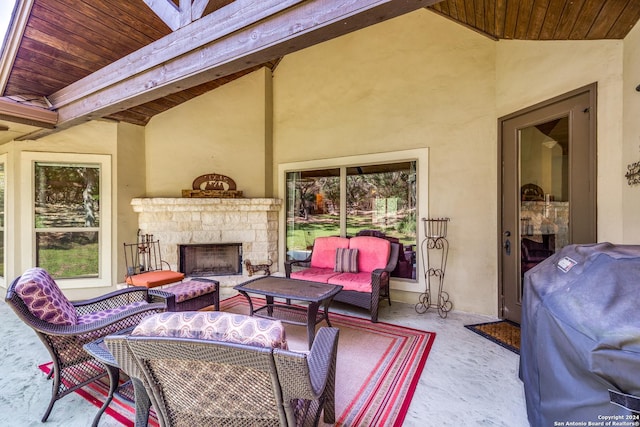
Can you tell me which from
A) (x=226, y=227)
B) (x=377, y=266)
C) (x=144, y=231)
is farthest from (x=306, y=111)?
(x=144, y=231)

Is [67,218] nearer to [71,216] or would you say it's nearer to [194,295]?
[71,216]

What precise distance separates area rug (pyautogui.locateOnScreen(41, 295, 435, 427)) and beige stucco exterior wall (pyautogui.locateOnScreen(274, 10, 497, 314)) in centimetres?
128

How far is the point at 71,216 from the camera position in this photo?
15.4 feet

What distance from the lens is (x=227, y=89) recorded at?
5488mm

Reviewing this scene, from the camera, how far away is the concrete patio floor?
2014 mm

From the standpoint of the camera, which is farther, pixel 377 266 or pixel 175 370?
pixel 377 266

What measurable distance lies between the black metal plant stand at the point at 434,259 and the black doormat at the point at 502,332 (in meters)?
0.60

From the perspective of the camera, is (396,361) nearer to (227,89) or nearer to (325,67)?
(325,67)

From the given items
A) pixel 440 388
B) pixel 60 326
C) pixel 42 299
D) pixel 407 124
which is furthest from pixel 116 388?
pixel 407 124

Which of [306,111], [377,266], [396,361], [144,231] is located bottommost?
[396,361]

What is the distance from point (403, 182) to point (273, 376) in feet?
12.7

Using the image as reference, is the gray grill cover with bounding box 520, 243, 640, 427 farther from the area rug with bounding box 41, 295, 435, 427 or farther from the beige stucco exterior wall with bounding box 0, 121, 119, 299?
the beige stucco exterior wall with bounding box 0, 121, 119, 299

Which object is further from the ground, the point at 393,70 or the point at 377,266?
the point at 393,70

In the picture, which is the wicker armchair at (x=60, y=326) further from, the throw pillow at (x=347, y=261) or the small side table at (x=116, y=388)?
the throw pillow at (x=347, y=261)
